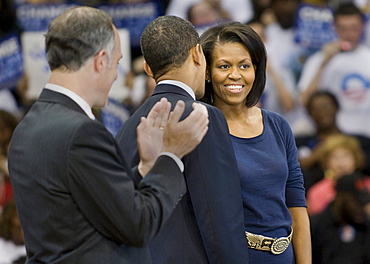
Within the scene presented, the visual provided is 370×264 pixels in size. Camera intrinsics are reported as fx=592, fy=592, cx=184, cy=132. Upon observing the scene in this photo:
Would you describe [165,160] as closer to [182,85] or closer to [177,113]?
[177,113]

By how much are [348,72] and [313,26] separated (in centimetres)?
54

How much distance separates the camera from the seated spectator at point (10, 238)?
507 cm

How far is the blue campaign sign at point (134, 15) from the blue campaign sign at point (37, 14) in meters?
0.49

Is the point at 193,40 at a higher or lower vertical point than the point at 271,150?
higher

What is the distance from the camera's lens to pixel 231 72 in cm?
229

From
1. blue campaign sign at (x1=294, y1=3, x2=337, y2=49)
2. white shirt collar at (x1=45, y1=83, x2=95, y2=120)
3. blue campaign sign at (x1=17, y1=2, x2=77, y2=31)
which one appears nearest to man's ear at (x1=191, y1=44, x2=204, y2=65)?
white shirt collar at (x1=45, y1=83, x2=95, y2=120)

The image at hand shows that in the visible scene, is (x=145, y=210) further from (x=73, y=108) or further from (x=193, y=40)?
(x=193, y=40)

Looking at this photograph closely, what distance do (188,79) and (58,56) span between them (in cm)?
55

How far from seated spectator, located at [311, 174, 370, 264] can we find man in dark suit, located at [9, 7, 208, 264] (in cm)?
285

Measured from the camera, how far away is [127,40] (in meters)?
5.73

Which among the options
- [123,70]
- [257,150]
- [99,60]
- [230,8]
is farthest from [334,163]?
[99,60]

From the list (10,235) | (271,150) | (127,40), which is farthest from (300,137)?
(271,150)

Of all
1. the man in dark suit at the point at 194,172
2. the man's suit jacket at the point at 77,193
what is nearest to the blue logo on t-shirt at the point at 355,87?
the man in dark suit at the point at 194,172

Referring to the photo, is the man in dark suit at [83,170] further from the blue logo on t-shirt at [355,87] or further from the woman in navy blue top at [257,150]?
the blue logo on t-shirt at [355,87]
